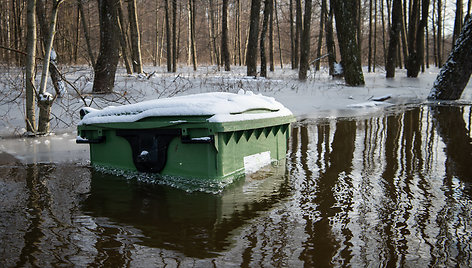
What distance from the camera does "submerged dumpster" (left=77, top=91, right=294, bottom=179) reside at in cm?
360

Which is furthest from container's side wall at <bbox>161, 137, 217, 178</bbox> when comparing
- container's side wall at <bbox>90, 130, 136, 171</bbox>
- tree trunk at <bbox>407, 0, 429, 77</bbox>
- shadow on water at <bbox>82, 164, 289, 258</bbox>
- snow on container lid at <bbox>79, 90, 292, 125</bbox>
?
tree trunk at <bbox>407, 0, 429, 77</bbox>

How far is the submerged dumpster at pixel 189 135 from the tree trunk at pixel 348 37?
35.9ft

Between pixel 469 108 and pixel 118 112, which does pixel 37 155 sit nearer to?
pixel 118 112

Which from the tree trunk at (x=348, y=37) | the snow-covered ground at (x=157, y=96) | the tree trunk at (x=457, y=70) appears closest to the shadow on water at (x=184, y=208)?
the snow-covered ground at (x=157, y=96)

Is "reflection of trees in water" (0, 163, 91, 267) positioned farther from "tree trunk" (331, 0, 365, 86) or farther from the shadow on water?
"tree trunk" (331, 0, 365, 86)

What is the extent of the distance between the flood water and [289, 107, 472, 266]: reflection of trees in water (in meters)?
0.01

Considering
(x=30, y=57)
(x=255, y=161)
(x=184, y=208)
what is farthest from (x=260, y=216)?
(x=30, y=57)

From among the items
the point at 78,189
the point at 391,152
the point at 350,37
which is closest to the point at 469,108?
the point at 350,37

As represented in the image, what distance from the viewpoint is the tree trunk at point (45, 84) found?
6.71m

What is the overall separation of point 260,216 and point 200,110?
44.8 inches

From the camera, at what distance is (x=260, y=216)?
299 centimetres

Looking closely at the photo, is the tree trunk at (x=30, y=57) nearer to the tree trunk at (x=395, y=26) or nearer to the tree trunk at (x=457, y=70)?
the tree trunk at (x=457, y=70)

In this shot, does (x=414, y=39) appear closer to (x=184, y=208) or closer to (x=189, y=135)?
(x=189, y=135)

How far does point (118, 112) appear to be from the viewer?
14.1 feet
